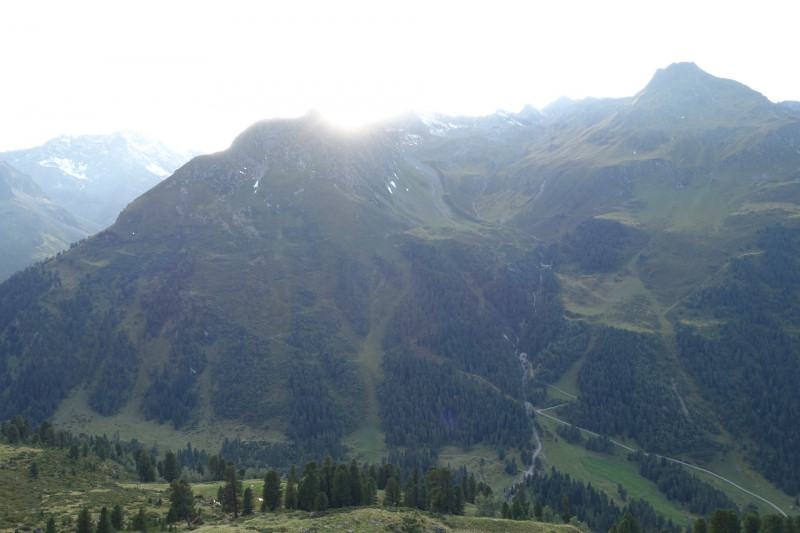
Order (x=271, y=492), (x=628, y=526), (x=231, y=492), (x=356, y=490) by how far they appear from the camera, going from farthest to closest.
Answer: (x=356, y=490) → (x=271, y=492) → (x=231, y=492) → (x=628, y=526)

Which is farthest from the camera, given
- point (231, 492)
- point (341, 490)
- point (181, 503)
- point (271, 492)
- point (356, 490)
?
point (356, 490)

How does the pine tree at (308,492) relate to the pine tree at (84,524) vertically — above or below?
below

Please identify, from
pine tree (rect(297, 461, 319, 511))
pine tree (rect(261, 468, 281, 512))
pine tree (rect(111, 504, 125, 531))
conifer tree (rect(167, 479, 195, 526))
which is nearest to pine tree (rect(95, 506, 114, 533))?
pine tree (rect(111, 504, 125, 531))

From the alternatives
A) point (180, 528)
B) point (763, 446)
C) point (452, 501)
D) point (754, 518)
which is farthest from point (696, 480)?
point (180, 528)

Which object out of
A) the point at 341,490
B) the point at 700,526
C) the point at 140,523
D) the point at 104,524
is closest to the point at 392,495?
the point at 341,490

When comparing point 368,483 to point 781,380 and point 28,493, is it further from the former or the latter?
point 781,380

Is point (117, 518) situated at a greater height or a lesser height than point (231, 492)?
greater

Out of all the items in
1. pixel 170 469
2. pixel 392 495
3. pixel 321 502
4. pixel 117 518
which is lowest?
pixel 170 469

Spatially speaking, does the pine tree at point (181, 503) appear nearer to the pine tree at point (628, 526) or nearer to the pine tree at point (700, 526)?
the pine tree at point (628, 526)

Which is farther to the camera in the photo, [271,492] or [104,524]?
[271,492]

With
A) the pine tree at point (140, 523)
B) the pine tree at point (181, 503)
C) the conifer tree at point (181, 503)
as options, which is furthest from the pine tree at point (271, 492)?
the pine tree at point (140, 523)

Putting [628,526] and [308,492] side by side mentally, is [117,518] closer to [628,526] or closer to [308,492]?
[308,492]
